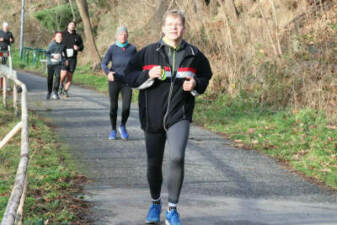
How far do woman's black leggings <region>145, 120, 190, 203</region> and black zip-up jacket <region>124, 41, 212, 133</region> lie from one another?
0.07 metres

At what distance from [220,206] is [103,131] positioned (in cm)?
527

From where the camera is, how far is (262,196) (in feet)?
23.3

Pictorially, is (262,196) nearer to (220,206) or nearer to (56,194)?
(220,206)

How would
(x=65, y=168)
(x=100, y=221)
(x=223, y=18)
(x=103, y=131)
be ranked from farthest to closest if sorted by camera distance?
(x=223, y=18), (x=103, y=131), (x=65, y=168), (x=100, y=221)

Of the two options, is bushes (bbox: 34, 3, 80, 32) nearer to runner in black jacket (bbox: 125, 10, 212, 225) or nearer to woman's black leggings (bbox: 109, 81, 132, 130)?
woman's black leggings (bbox: 109, 81, 132, 130)

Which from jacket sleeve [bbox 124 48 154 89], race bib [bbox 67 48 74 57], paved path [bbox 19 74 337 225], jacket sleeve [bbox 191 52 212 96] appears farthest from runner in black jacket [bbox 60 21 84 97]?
jacket sleeve [bbox 191 52 212 96]

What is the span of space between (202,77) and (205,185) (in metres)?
2.29

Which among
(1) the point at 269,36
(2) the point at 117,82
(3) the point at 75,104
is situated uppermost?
(1) the point at 269,36

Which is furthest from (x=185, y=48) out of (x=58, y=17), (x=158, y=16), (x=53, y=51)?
(x=58, y=17)

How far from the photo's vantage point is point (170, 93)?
17.5ft

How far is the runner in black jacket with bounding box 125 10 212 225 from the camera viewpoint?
5270 millimetres

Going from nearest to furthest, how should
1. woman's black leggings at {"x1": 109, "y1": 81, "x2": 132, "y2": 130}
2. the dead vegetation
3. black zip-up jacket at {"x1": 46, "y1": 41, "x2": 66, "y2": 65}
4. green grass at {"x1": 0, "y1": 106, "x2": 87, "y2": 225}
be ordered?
green grass at {"x1": 0, "y1": 106, "x2": 87, "y2": 225} < woman's black leggings at {"x1": 109, "y1": 81, "x2": 132, "y2": 130} < the dead vegetation < black zip-up jacket at {"x1": 46, "y1": 41, "x2": 66, "y2": 65}

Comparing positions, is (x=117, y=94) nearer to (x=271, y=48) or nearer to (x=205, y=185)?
(x=205, y=185)

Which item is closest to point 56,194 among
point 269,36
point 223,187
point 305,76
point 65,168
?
point 65,168
